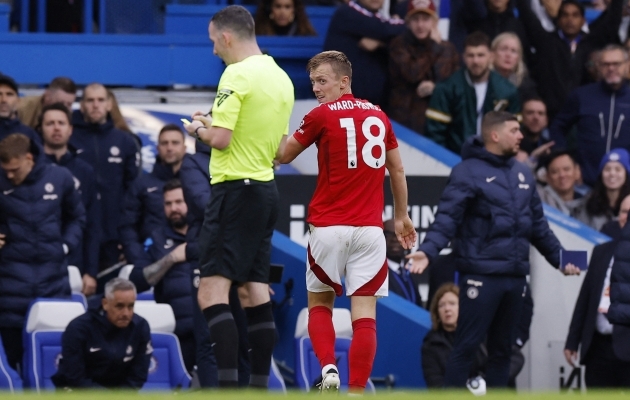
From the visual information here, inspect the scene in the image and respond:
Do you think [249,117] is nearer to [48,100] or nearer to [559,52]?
[48,100]

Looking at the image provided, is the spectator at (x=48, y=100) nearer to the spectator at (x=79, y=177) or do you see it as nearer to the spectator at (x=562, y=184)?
the spectator at (x=79, y=177)

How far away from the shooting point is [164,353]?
11.2 metres

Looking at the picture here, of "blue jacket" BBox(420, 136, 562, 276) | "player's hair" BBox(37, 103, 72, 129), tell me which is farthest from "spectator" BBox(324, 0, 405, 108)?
"blue jacket" BBox(420, 136, 562, 276)

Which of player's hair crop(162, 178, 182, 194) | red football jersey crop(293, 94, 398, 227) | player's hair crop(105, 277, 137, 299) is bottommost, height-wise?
player's hair crop(105, 277, 137, 299)

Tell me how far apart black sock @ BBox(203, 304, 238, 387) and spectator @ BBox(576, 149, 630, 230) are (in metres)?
5.97

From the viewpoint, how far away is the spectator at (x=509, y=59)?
14.3 metres

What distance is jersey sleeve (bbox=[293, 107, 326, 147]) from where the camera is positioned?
8.18 m

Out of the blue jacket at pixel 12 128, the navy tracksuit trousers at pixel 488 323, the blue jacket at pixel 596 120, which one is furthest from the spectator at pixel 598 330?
the blue jacket at pixel 12 128

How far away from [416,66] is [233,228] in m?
5.99

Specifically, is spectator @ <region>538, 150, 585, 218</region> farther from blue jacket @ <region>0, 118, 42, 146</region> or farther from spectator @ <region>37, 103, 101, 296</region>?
blue jacket @ <region>0, 118, 42, 146</region>

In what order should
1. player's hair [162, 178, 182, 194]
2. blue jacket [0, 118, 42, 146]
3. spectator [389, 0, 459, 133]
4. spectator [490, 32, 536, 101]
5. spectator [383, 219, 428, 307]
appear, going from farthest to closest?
spectator [490, 32, 536, 101] → spectator [389, 0, 459, 133] → spectator [383, 219, 428, 307] → blue jacket [0, 118, 42, 146] → player's hair [162, 178, 182, 194]

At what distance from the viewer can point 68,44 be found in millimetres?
14898

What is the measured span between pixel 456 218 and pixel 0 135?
12.5 feet

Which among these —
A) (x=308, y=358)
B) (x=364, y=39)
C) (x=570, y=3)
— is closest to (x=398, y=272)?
(x=308, y=358)
